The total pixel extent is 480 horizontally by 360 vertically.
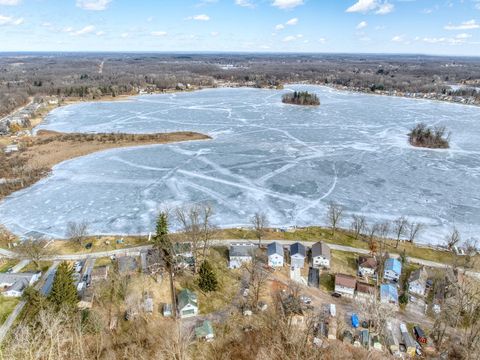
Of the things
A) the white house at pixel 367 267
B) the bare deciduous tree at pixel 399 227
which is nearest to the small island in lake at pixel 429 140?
the bare deciduous tree at pixel 399 227

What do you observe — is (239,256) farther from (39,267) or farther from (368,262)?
(39,267)

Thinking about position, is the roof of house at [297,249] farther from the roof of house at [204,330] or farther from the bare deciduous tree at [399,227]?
the roof of house at [204,330]

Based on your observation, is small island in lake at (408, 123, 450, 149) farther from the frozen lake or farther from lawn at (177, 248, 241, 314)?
lawn at (177, 248, 241, 314)

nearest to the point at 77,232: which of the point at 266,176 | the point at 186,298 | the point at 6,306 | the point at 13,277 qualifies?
the point at 13,277

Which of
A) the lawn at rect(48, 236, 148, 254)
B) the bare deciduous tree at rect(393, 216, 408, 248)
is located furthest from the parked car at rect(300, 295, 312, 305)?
the lawn at rect(48, 236, 148, 254)

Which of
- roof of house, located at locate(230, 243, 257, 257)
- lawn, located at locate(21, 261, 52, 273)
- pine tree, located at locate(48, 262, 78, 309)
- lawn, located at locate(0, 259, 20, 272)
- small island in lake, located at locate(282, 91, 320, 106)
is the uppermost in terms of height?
small island in lake, located at locate(282, 91, 320, 106)

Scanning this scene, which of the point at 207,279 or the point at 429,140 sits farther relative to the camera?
the point at 429,140
